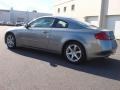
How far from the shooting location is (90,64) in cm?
748

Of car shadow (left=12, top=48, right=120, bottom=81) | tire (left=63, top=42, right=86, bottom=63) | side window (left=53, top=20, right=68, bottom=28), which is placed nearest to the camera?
car shadow (left=12, top=48, right=120, bottom=81)

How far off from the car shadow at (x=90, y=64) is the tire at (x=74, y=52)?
0.17 meters

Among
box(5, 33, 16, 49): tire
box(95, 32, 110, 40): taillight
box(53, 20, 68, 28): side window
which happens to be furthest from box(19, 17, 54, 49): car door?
box(95, 32, 110, 40): taillight

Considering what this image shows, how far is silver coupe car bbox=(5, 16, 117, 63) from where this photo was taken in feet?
23.0

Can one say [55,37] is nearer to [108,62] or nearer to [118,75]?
[108,62]

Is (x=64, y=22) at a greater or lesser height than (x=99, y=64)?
greater

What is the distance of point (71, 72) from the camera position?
20.7ft

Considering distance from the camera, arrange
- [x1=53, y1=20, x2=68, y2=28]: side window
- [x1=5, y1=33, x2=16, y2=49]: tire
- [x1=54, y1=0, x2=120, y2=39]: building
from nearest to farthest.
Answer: [x1=53, y1=20, x2=68, y2=28]: side window < [x1=5, y1=33, x2=16, y2=49]: tire < [x1=54, y1=0, x2=120, y2=39]: building

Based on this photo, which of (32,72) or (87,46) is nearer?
(32,72)

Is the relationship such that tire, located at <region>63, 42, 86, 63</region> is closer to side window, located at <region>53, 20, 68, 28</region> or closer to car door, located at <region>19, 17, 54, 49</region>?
side window, located at <region>53, 20, 68, 28</region>

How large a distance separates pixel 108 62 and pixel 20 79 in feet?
11.6

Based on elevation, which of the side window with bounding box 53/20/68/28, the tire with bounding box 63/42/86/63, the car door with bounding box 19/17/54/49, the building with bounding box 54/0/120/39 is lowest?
the tire with bounding box 63/42/86/63

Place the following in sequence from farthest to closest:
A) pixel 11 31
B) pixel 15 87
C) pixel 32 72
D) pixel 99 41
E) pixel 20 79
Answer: pixel 11 31
pixel 99 41
pixel 32 72
pixel 20 79
pixel 15 87

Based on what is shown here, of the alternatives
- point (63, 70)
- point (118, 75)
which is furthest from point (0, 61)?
point (118, 75)
